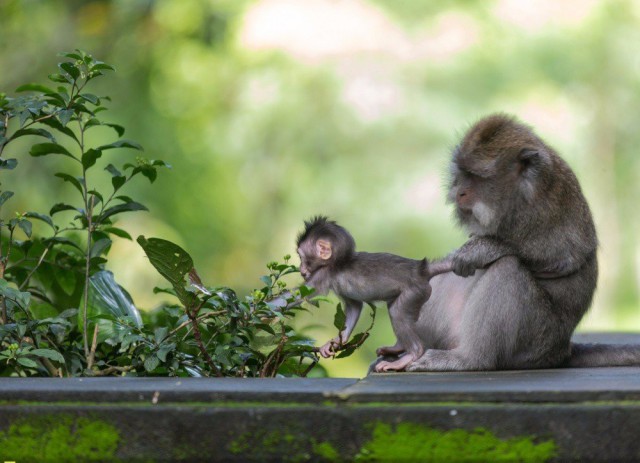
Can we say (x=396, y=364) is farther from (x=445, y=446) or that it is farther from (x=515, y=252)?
(x=445, y=446)

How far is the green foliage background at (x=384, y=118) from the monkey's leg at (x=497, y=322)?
996 centimetres

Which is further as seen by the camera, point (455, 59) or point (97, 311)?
point (455, 59)

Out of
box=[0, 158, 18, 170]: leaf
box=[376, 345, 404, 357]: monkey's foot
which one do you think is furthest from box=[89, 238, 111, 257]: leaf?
box=[376, 345, 404, 357]: monkey's foot

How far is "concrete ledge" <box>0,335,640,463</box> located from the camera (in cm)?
285

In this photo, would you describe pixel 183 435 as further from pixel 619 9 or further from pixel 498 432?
pixel 619 9

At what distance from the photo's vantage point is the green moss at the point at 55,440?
2979 mm

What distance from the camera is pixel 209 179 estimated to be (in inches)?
640

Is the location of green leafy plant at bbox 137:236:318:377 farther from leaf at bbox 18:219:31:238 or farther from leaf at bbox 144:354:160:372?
leaf at bbox 18:219:31:238

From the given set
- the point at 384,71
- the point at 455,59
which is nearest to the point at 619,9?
the point at 455,59

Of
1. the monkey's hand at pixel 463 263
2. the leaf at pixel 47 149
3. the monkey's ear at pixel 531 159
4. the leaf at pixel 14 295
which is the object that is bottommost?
the leaf at pixel 14 295

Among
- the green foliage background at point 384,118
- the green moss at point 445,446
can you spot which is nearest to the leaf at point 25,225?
the green moss at point 445,446

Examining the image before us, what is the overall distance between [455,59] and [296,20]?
90.4 inches

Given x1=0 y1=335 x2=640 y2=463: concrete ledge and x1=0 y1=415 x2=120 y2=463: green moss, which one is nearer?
x1=0 y1=335 x2=640 y2=463: concrete ledge

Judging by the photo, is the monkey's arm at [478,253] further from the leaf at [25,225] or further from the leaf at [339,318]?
the leaf at [25,225]
